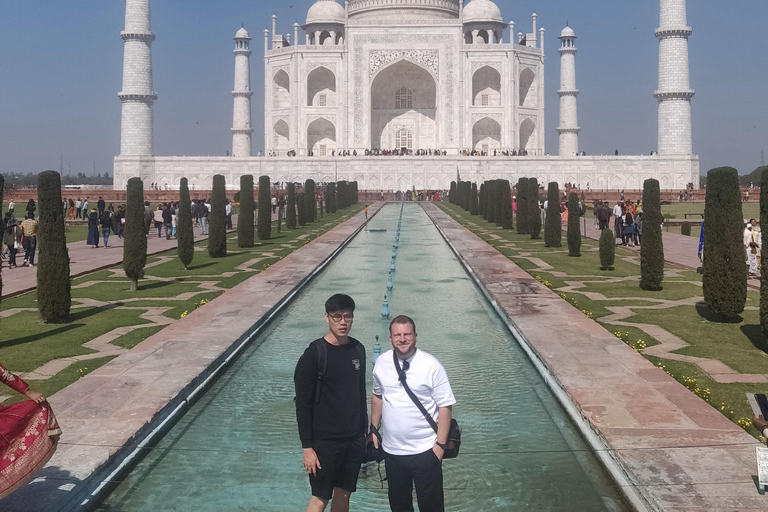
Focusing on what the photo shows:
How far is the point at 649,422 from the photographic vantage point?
4789mm

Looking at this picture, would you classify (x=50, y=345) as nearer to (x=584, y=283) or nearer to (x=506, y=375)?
(x=506, y=375)

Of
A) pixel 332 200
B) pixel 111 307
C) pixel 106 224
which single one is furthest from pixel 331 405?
A: pixel 332 200

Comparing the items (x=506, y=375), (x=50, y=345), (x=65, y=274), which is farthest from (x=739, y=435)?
(x=65, y=274)

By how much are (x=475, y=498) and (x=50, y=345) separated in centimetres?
464

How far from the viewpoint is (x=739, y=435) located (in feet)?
15.0

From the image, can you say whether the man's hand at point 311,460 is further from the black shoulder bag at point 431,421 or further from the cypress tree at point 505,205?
the cypress tree at point 505,205

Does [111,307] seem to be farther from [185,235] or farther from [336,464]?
[336,464]

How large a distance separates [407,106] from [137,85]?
1524 centimetres

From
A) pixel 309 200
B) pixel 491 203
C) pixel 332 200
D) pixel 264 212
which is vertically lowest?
pixel 264 212

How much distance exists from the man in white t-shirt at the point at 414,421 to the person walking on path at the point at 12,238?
38.1ft

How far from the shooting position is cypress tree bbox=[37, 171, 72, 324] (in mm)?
8430

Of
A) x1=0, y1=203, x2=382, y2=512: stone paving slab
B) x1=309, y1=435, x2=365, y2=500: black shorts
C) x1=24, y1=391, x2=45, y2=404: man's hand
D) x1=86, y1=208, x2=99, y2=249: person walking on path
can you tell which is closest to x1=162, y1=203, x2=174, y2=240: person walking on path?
x1=86, y1=208, x2=99, y2=249: person walking on path

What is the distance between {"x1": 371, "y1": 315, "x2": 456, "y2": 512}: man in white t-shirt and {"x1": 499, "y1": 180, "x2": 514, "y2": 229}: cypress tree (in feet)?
64.3

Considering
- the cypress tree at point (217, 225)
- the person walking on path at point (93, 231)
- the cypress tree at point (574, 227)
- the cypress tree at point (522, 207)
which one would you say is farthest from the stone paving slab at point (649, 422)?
the cypress tree at point (522, 207)
